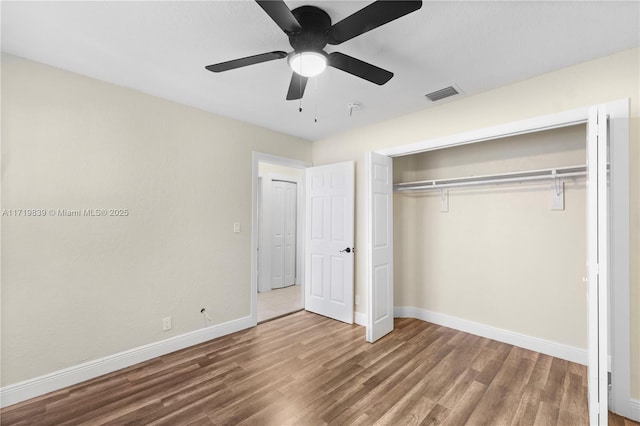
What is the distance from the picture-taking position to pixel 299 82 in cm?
198

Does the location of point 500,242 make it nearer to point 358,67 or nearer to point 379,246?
point 379,246

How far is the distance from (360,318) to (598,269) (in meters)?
2.54

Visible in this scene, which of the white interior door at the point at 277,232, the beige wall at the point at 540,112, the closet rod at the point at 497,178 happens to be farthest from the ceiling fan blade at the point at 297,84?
the white interior door at the point at 277,232

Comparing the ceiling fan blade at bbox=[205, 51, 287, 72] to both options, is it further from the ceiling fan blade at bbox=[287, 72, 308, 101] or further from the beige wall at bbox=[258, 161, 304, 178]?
the beige wall at bbox=[258, 161, 304, 178]

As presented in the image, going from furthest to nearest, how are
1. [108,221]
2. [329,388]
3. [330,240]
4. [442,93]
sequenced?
1. [330,240]
2. [442,93]
3. [108,221]
4. [329,388]

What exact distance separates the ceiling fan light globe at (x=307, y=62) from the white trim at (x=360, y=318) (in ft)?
9.77

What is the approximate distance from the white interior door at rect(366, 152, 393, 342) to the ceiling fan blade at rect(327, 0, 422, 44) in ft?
5.97

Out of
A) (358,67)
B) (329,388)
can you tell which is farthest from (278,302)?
(358,67)

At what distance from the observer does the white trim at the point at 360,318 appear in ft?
12.0

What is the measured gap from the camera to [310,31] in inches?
64.7

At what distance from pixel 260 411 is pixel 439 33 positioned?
2.92m

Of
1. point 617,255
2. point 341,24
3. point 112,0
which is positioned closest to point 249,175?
point 112,0

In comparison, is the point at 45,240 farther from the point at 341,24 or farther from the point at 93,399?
the point at 341,24

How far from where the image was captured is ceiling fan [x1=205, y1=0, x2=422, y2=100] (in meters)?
1.31
